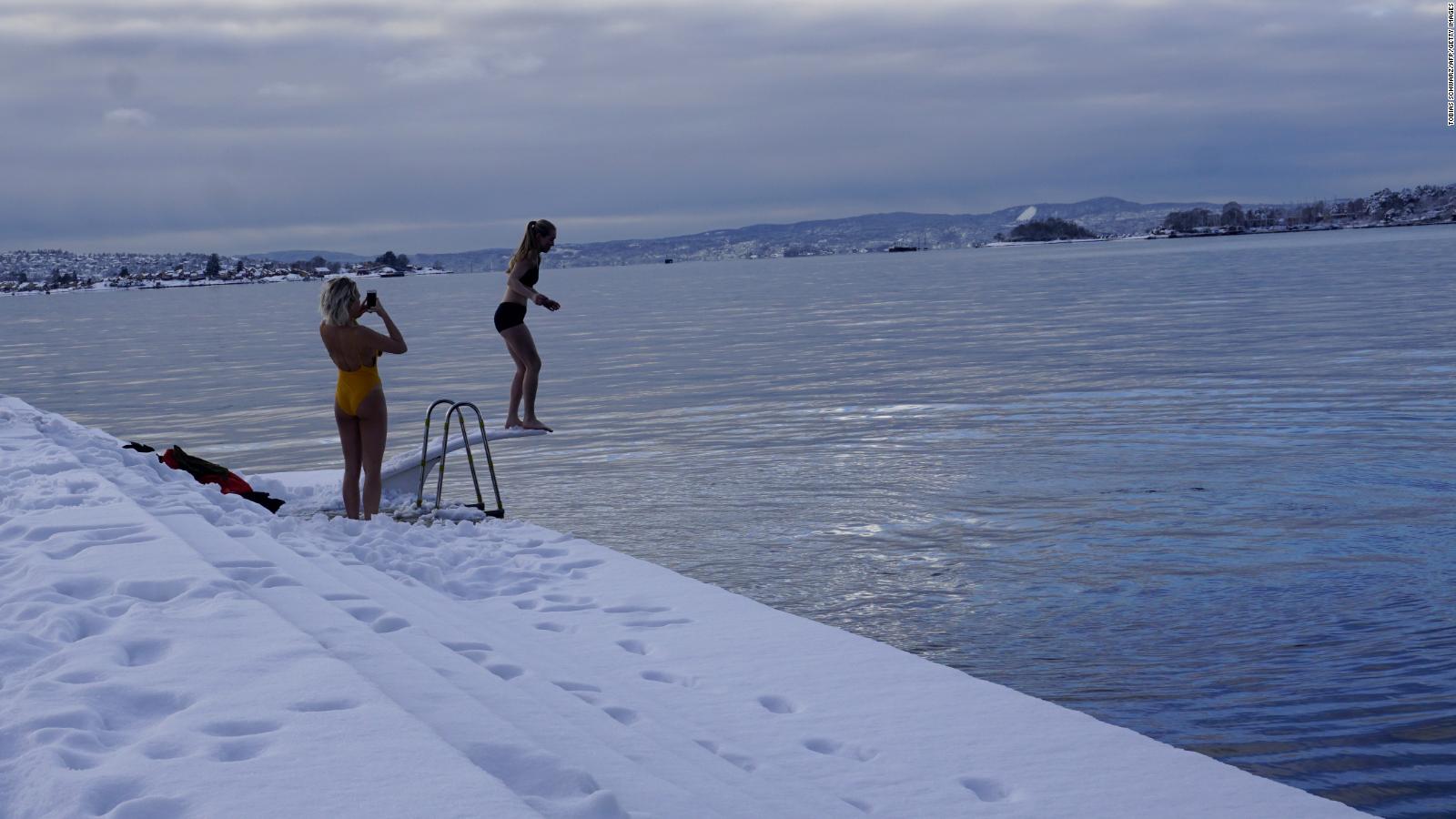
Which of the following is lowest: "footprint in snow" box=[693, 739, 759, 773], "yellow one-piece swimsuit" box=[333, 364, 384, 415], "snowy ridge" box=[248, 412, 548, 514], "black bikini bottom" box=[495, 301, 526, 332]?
"footprint in snow" box=[693, 739, 759, 773]

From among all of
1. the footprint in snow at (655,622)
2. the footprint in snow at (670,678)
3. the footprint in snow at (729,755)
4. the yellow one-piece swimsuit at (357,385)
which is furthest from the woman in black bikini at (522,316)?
the footprint in snow at (729,755)

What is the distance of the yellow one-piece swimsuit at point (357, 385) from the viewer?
10.3 meters

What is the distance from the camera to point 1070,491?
39.1 feet

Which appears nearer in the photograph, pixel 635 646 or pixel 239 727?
pixel 239 727

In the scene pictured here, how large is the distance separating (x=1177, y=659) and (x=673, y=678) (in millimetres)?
2856

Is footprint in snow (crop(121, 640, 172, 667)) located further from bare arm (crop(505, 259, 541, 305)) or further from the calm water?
bare arm (crop(505, 259, 541, 305))

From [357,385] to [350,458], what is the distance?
2.40 feet

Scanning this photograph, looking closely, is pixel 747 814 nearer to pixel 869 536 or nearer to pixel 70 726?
pixel 70 726

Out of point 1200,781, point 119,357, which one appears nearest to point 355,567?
point 1200,781

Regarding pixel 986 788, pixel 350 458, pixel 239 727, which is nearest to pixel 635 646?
pixel 986 788

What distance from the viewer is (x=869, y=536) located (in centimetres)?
1048

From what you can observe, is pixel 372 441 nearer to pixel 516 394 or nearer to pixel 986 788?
pixel 516 394

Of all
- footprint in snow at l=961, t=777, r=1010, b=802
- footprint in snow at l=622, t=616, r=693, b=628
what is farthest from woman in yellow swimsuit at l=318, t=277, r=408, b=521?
footprint in snow at l=961, t=777, r=1010, b=802

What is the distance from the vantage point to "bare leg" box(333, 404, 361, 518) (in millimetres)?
10562
